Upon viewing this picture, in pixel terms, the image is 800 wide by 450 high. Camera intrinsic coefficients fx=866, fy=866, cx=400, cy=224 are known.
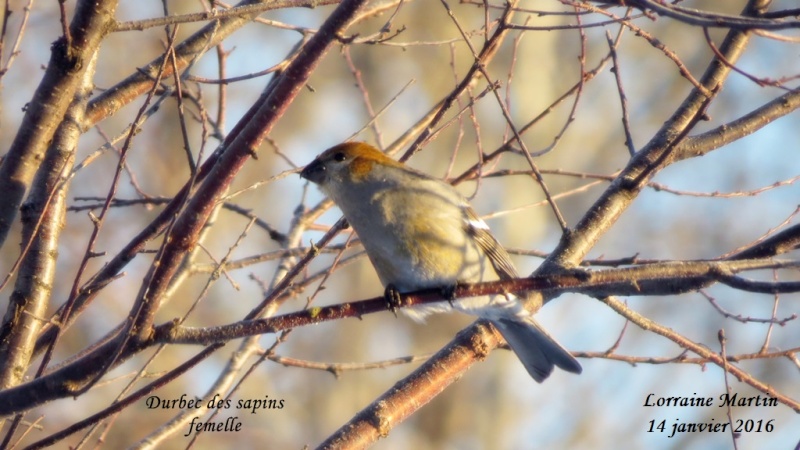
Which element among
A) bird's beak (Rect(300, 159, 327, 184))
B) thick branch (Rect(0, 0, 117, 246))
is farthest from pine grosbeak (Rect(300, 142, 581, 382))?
thick branch (Rect(0, 0, 117, 246))

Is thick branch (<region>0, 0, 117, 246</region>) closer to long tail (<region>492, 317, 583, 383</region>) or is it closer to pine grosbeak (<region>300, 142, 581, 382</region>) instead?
pine grosbeak (<region>300, 142, 581, 382</region>)

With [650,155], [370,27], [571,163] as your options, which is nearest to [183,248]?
[650,155]

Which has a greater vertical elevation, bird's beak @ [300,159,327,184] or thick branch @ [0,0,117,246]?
bird's beak @ [300,159,327,184]

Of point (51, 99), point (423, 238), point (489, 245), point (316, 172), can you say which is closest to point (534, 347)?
point (489, 245)

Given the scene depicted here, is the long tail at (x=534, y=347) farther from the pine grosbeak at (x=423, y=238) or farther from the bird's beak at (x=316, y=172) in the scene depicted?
the bird's beak at (x=316, y=172)

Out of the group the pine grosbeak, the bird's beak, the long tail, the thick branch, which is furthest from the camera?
the bird's beak

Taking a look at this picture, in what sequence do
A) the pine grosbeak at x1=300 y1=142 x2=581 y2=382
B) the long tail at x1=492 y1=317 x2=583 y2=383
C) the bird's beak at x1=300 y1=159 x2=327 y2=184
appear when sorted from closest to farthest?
the pine grosbeak at x1=300 y1=142 x2=581 y2=382, the long tail at x1=492 y1=317 x2=583 y2=383, the bird's beak at x1=300 y1=159 x2=327 y2=184

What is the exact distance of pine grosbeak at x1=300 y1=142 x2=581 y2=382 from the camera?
363 centimetres

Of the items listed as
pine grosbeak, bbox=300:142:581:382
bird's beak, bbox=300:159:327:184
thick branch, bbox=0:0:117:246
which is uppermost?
bird's beak, bbox=300:159:327:184

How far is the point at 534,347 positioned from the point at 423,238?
2.55ft

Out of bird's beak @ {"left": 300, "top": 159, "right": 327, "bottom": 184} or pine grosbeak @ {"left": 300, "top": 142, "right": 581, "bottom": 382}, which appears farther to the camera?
bird's beak @ {"left": 300, "top": 159, "right": 327, "bottom": 184}

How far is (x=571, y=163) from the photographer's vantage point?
16.1 meters

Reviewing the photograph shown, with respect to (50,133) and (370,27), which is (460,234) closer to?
(50,133)

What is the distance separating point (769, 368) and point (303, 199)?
10384 millimetres
